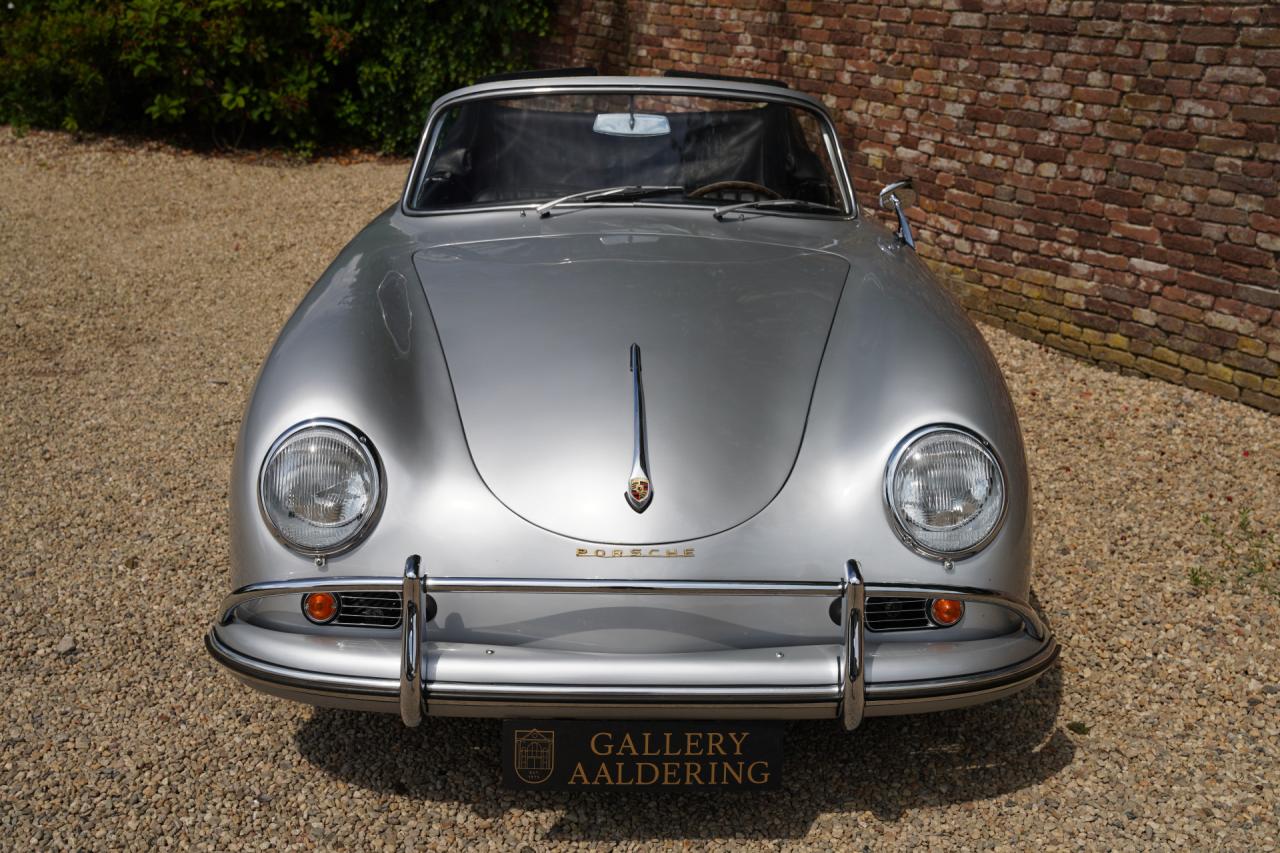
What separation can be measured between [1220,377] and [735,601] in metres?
3.97

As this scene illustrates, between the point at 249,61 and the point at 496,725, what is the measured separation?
8.63 metres

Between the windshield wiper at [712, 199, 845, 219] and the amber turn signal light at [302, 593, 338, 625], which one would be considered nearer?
the amber turn signal light at [302, 593, 338, 625]

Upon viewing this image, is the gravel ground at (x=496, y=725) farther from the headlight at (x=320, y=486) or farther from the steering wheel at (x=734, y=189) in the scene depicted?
the steering wheel at (x=734, y=189)

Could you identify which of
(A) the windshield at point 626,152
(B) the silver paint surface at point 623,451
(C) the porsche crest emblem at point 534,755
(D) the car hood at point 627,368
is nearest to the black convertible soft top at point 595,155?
(A) the windshield at point 626,152

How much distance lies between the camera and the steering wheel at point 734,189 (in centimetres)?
357

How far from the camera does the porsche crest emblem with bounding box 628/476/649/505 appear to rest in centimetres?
227

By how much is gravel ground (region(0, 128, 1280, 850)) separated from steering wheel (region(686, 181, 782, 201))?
158 centimetres

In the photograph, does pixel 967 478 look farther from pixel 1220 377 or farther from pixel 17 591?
pixel 1220 377

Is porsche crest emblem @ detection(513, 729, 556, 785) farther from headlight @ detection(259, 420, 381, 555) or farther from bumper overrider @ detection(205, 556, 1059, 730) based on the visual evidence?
headlight @ detection(259, 420, 381, 555)

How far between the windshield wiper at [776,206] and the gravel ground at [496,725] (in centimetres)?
143

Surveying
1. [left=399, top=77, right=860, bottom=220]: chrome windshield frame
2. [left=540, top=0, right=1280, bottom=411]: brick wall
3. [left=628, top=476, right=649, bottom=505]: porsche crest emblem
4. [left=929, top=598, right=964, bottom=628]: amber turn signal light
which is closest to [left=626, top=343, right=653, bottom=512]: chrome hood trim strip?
[left=628, top=476, right=649, bottom=505]: porsche crest emblem

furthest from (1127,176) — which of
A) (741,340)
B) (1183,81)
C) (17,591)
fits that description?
(17,591)

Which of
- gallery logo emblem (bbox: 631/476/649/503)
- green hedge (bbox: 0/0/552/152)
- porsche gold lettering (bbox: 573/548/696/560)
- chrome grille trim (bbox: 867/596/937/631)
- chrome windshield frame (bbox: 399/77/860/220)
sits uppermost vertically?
chrome windshield frame (bbox: 399/77/860/220)

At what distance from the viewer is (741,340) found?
2.69 meters
